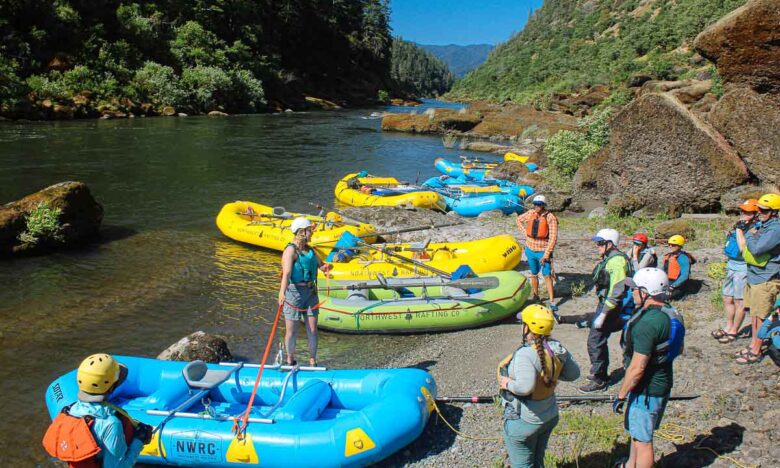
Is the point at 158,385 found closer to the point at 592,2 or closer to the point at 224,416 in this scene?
the point at 224,416

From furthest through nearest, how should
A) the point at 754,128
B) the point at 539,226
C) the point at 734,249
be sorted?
1. the point at 754,128
2. the point at 539,226
3. the point at 734,249

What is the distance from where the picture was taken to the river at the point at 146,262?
8039mm

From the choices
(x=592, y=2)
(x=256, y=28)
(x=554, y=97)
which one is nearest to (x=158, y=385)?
(x=554, y=97)

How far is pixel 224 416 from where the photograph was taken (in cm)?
548

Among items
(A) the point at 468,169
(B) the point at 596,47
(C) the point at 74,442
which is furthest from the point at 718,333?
(B) the point at 596,47

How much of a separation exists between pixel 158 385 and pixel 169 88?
37171 mm

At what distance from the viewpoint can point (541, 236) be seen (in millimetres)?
8391

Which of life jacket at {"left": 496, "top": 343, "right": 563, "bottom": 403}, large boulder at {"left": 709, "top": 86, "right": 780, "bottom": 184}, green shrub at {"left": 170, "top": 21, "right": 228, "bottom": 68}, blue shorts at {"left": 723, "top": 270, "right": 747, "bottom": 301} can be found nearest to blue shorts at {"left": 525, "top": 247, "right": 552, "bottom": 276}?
blue shorts at {"left": 723, "top": 270, "right": 747, "bottom": 301}

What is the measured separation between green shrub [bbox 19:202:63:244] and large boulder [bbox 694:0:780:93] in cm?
1445

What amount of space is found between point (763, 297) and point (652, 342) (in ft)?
9.90

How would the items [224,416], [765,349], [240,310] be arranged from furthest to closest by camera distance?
[240,310] < [765,349] < [224,416]

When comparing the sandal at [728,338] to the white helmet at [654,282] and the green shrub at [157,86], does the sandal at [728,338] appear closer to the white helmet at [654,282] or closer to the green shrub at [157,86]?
the white helmet at [654,282]

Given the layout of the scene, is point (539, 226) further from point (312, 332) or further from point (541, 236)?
point (312, 332)

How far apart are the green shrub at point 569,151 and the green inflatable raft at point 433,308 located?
1186 centimetres
